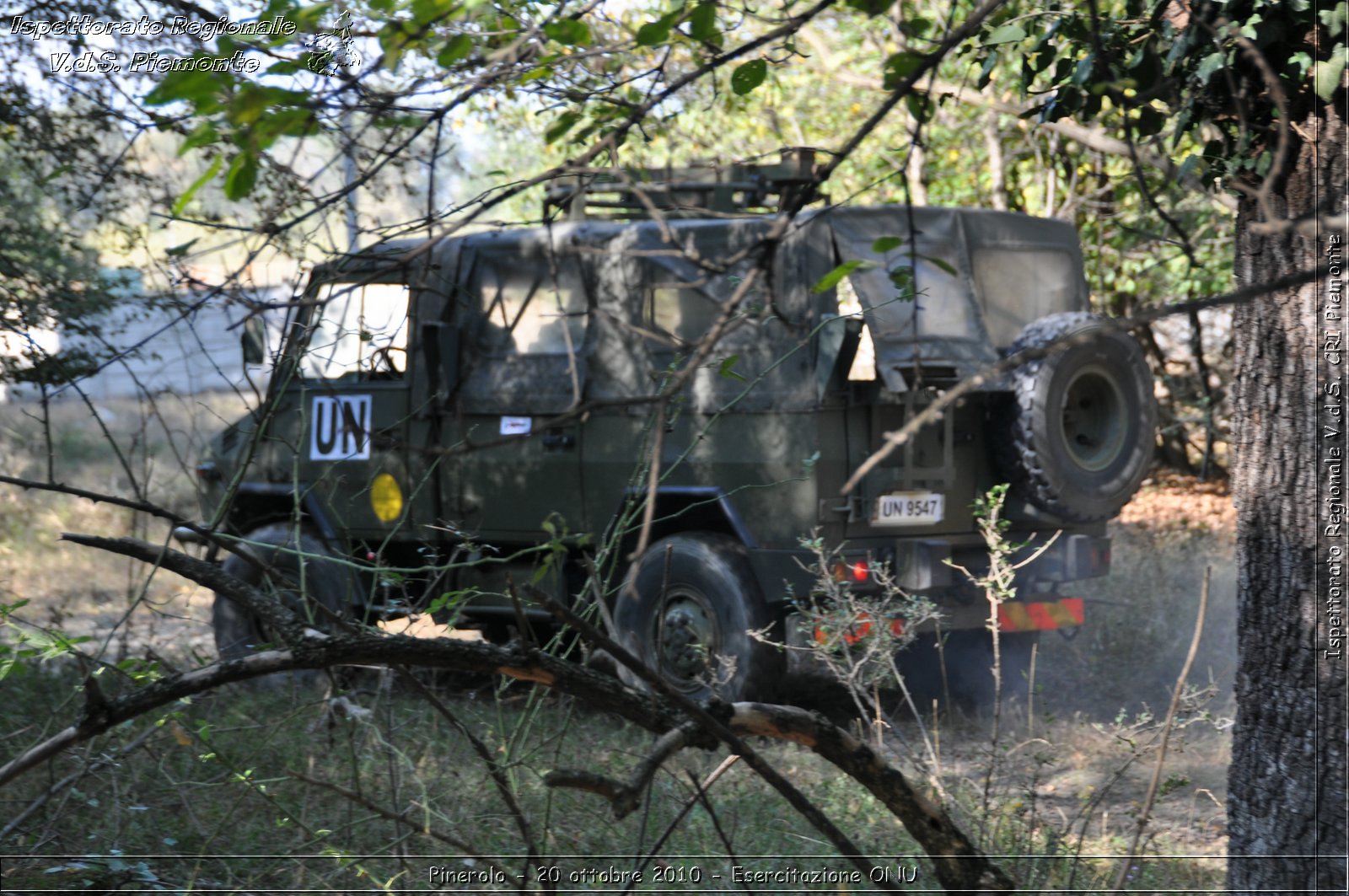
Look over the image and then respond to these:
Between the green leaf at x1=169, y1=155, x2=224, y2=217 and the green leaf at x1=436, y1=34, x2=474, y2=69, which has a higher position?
the green leaf at x1=436, y1=34, x2=474, y2=69

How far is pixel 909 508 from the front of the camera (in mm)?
6121

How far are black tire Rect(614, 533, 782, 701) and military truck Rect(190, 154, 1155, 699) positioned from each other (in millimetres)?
13

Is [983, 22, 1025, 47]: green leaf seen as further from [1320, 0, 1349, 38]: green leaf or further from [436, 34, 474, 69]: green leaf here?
[436, 34, 474, 69]: green leaf

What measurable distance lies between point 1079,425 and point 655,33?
447 centimetres

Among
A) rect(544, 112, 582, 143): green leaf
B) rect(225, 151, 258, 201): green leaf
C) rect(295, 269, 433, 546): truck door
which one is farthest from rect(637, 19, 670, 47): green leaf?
rect(295, 269, 433, 546): truck door

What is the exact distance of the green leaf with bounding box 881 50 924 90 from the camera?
7.95 ft

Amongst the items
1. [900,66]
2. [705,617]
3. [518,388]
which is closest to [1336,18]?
[900,66]

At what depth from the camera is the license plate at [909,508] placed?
19.9 feet

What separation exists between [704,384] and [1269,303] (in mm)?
3124

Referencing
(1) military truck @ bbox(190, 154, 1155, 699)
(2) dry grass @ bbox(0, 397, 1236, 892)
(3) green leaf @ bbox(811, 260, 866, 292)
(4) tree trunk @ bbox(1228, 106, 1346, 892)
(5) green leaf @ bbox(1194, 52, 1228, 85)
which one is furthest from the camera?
(1) military truck @ bbox(190, 154, 1155, 699)

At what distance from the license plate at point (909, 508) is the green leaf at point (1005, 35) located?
289 centimetres

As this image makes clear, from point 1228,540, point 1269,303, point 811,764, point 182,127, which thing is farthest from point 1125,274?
point 182,127

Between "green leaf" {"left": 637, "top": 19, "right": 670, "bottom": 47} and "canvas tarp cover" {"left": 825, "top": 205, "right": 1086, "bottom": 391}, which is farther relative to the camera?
"canvas tarp cover" {"left": 825, "top": 205, "right": 1086, "bottom": 391}

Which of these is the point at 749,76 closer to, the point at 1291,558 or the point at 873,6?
the point at 873,6
